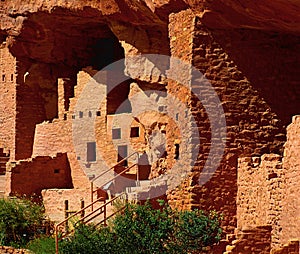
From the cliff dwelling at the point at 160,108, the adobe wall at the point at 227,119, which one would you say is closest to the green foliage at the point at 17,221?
the cliff dwelling at the point at 160,108

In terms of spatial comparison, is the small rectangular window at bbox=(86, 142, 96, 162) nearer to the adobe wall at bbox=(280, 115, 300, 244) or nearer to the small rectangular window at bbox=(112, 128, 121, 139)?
the small rectangular window at bbox=(112, 128, 121, 139)

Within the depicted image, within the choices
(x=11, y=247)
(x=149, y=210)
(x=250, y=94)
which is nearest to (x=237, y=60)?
(x=250, y=94)

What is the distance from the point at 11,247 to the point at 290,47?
620 cm

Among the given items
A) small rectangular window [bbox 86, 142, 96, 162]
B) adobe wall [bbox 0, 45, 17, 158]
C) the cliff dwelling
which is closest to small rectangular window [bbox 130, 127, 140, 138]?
the cliff dwelling

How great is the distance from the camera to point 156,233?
16.3 meters

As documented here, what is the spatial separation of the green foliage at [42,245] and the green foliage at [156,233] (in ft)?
6.12

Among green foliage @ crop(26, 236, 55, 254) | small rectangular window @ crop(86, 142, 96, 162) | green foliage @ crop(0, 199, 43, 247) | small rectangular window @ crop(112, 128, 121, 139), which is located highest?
small rectangular window @ crop(112, 128, 121, 139)

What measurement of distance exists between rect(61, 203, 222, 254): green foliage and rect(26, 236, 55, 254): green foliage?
1867 mm

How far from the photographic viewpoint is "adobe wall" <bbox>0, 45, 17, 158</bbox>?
25.6 metres

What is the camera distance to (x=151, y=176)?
20.3m

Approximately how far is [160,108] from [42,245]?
3.86 m

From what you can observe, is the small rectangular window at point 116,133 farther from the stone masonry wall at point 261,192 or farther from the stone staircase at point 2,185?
the stone masonry wall at point 261,192

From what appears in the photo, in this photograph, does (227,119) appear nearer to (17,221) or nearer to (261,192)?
(261,192)

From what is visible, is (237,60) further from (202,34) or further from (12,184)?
(12,184)
